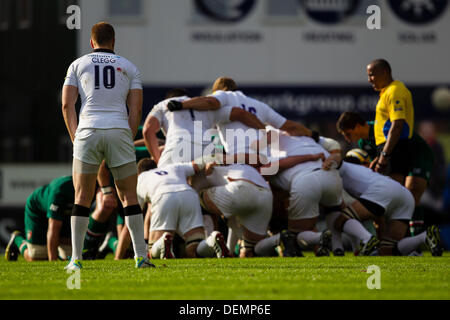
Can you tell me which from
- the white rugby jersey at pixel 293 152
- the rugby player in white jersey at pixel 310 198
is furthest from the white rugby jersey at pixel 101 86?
the white rugby jersey at pixel 293 152

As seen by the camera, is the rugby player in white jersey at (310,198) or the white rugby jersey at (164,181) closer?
the white rugby jersey at (164,181)

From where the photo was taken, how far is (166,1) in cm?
1352

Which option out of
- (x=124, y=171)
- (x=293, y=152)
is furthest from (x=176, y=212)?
(x=124, y=171)

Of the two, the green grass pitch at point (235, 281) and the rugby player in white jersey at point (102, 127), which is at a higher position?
the rugby player in white jersey at point (102, 127)

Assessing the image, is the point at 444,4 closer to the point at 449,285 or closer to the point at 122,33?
the point at 122,33

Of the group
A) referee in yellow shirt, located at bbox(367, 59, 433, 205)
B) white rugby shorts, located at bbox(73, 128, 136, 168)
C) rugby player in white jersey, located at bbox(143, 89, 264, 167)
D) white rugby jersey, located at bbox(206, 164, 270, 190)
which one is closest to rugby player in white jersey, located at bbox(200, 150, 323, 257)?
white rugby jersey, located at bbox(206, 164, 270, 190)

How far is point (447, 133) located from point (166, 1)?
4.78m

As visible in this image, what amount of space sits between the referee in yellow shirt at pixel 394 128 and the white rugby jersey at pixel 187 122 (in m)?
1.47

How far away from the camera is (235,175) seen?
312 inches

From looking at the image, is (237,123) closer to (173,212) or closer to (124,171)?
(173,212)

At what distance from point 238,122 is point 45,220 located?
2485mm

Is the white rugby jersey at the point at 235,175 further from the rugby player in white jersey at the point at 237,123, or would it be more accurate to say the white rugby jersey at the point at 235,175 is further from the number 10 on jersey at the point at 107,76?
the number 10 on jersey at the point at 107,76

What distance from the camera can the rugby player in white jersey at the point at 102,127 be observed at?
586 cm
